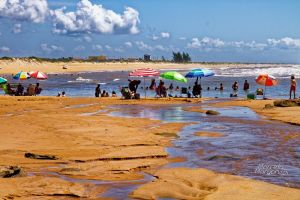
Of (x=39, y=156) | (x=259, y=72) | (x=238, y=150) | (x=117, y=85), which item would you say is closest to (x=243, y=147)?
(x=238, y=150)

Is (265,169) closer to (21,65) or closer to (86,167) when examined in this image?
(86,167)

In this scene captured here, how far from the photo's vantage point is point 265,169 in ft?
32.2

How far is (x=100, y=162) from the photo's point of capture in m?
10.1

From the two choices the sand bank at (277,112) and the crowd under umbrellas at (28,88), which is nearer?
the sand bank at (277,112)

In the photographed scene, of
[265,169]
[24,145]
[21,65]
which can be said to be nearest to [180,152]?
[265,169]

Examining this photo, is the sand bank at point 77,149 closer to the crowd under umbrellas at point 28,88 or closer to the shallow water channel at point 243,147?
the shallow water channel at point 243,147

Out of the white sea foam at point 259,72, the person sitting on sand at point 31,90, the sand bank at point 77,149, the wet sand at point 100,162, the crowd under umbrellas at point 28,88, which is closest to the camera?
the wet sand at point 100,162

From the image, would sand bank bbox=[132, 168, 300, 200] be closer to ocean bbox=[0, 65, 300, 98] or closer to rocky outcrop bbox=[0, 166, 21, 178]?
rocky outcrop bbox=[0, 166, 21, 178]

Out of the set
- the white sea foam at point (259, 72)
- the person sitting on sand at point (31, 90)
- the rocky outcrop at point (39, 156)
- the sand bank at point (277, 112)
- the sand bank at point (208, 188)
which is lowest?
the sand bank at point (208, 188)

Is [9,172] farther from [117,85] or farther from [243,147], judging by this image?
[117,85]

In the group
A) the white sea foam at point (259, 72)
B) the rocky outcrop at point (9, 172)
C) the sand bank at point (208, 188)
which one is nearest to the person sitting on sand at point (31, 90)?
the rocky outcrop at point (9, 172)

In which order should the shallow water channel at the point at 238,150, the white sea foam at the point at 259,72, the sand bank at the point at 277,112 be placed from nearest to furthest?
the shallow water channel at the point at 238,150 < the sand bank at the point at 277,112 < the white sea foam at the point at 259,72

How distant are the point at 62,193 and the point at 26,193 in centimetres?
60

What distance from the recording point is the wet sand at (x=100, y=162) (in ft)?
25.2
